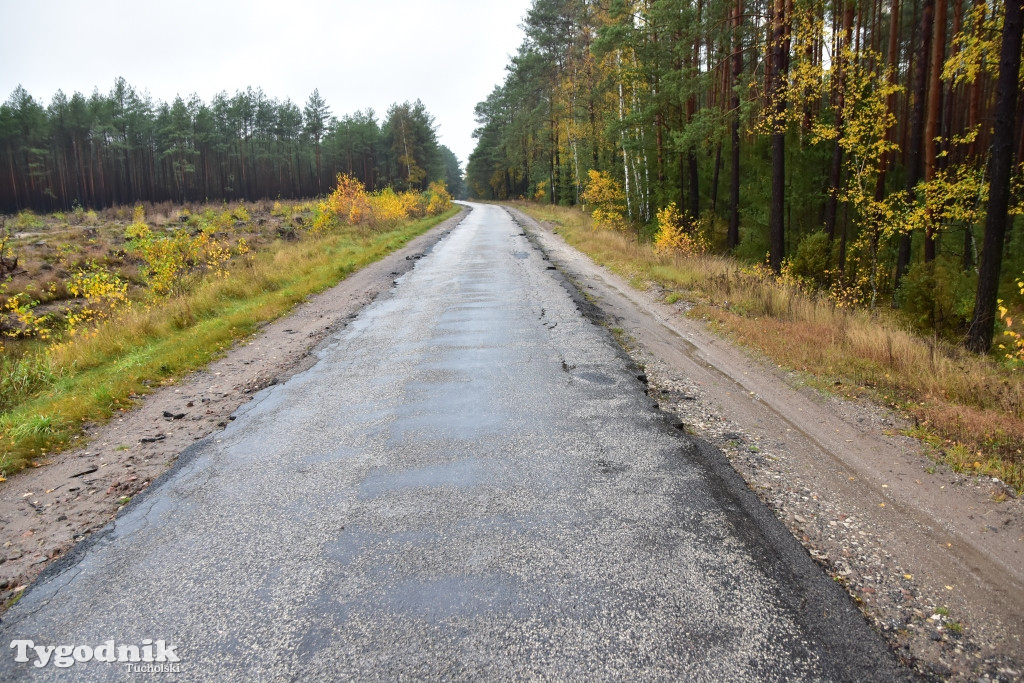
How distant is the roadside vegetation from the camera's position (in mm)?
6688

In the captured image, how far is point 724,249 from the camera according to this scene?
2484cm

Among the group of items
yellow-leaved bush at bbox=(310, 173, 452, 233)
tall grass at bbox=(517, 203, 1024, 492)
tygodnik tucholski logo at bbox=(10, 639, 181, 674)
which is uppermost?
yellow-leaved bush at bbox=(310, 173, 452, 233)

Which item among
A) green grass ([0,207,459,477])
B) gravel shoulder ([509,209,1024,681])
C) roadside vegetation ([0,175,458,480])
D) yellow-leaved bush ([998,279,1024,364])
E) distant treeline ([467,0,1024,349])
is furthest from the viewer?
distant treeline ([467,0,1024,349])

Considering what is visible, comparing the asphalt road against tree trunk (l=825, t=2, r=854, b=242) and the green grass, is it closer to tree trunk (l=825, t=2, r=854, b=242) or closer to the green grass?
the green grass

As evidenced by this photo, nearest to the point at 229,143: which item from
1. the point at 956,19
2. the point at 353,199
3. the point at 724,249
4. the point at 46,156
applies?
the point at 46,156

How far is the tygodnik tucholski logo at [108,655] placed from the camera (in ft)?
8.57

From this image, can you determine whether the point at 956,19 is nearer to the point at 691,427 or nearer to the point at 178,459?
the point at 691,427

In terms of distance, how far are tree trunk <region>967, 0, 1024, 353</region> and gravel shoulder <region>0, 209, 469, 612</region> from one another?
11.2 m

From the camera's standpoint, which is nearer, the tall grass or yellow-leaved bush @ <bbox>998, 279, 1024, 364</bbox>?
the tall grass

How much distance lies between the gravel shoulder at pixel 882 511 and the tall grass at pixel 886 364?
11.8 inches

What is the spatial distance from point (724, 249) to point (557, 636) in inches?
969

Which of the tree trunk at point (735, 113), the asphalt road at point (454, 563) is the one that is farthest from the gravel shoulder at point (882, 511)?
Result: the tree trunk at point (735, 113)

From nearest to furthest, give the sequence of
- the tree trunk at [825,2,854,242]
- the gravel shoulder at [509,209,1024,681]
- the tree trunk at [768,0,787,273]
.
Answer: the gravel shoulder at [509,209,1024,681], the tree trunk at [768,0,787,273], the tree trunk at [825,2,854,242]

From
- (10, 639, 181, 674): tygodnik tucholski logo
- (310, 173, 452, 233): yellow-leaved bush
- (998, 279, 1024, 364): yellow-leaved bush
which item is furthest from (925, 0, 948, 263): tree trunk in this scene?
(310, 173, 452, 233): yellow-leaved bush
